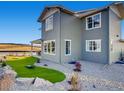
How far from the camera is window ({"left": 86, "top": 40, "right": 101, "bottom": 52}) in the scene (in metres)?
15.7

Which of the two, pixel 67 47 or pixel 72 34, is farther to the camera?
pixel 72 34

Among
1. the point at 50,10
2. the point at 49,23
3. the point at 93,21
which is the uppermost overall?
the point at 50,10

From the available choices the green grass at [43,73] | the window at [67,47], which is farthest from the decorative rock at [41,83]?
the window at [67,47]

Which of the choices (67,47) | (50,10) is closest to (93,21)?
(67,47)

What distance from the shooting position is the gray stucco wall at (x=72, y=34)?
53.5 feet

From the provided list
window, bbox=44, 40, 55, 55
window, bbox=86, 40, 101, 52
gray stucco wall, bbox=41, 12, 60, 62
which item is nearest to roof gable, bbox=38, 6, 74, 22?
gray stucco wall, bbox=41, 12, 60, 62

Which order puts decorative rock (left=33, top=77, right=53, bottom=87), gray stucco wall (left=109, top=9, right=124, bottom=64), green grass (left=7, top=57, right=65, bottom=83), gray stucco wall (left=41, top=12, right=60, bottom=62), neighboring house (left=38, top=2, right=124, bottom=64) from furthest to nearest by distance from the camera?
gray stucco wall (left=41, top=12, right=60, bottom=62) → neighboring house (left=38, top=2, right=124, bottom=64) → gray stucco wall (left=109, top=9, right=124, bottom=64) → green grass (left=7, top=57, right=65, bottom=83) → decorative rock (left=33, top=77, right=53, bottom=87)

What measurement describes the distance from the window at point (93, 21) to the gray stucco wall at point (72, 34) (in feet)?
3.40

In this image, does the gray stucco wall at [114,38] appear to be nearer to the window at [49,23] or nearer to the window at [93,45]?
the window at [93,45]

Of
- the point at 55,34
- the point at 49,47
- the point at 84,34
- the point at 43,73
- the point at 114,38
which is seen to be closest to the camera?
the point at 43,73

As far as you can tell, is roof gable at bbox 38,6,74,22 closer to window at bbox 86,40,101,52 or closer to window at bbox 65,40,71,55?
window at bbox 65,40,71,55

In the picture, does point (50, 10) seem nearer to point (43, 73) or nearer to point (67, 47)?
point (67, 47)

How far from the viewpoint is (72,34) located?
17094 mm

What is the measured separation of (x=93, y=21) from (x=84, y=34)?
6.11 feet
